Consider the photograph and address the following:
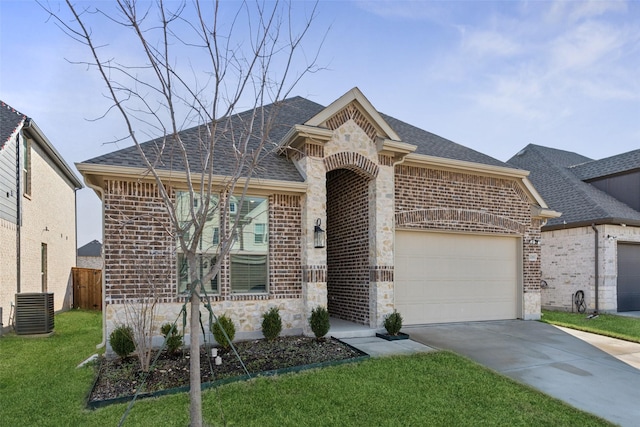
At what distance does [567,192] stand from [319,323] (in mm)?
13510

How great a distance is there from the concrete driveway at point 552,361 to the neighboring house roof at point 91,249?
2762 cm

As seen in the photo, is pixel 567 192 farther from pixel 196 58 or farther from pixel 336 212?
pixel 196 58

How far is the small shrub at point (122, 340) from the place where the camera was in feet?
20.7

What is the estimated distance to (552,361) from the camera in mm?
6879

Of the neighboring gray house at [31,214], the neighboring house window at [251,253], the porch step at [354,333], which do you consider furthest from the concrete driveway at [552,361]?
the neighboring gray house at [31,214]

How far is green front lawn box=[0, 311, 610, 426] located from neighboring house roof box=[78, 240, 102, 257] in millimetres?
25464

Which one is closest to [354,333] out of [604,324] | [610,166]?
[604,324]

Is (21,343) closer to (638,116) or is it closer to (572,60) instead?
(572,60)

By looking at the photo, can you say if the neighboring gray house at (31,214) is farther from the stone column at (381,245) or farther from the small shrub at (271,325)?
the stone column at (381,245)

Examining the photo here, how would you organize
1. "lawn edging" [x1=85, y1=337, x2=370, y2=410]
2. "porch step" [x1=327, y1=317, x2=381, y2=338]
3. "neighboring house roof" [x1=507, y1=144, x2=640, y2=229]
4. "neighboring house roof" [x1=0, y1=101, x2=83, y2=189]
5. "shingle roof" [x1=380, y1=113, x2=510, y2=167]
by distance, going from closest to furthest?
"lawn edging" [x1=85, y1=337, x2=370, y2=410] → "porch step" [x1=327, y1=317, x2=381, y2=338] → "shingle roof" [x1=380, y1=113, x2=510, y2=167] → "neighboring house roof" [x1=0, y1=101, x2=83, y2=189] → "neighboring house roof" [x1=507, y1=144, x2=640, y2=229]

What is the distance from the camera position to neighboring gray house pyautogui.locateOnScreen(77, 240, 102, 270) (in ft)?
85.2

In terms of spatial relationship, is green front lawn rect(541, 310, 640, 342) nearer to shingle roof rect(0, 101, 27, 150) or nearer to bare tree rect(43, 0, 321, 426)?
bare tree rect(43, 0, 321, 426)

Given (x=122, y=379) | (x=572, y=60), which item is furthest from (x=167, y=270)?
(x=572, y=60)

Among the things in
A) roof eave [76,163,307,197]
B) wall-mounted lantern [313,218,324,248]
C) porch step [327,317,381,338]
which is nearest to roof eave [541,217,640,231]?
porch step [327,317,381,338]
